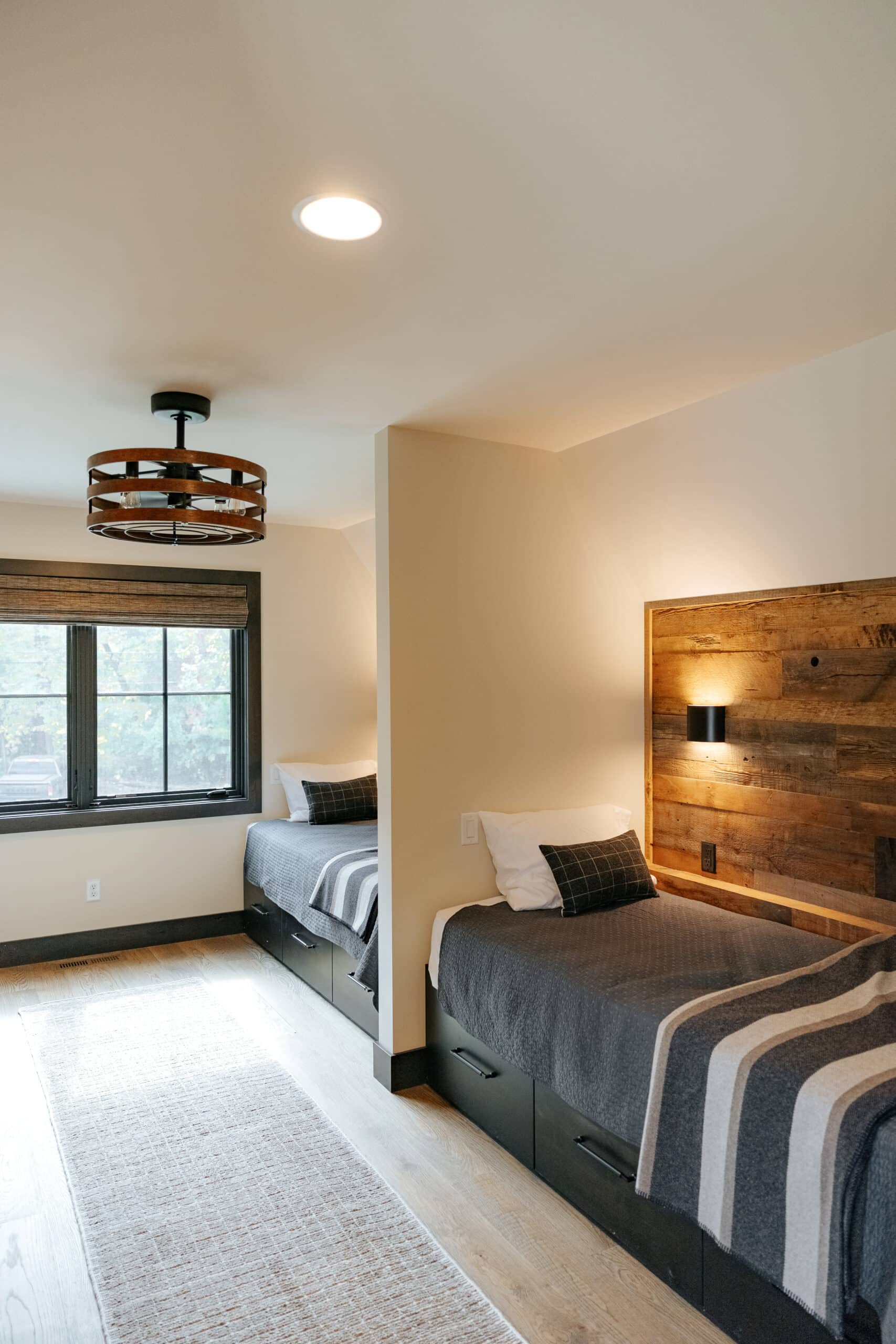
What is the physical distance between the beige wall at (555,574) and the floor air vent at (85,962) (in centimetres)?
213

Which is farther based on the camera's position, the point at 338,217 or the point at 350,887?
Answer: the point at 350,887

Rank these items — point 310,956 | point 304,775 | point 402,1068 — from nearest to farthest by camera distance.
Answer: point 402,1068, point 310,956, point 304,775

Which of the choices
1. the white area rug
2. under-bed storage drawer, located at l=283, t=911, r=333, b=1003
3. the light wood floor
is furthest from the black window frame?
the white area rug

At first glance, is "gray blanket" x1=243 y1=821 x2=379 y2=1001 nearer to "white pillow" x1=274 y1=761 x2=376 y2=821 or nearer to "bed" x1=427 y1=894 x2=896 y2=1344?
"white pillow" x1=274 y1=761 x2=376 y2=821

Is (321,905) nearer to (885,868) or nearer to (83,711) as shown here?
(83,711)

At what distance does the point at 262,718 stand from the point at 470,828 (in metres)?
2.28

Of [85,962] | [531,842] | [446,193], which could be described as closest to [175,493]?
[446,193]

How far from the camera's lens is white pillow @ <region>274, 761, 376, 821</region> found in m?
5.13

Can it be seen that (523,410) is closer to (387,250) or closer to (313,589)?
(387,250)

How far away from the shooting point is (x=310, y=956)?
4.25m

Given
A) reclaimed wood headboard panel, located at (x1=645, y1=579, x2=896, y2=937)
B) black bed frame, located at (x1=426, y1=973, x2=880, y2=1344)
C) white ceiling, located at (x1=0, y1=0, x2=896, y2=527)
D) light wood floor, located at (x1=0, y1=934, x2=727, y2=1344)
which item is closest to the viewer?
white ceiling, located at (x1=0, y1=0, x2=896, y2=527)

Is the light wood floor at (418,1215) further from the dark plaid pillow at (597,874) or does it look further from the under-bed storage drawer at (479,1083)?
the dark plaid pillow at (597,874)

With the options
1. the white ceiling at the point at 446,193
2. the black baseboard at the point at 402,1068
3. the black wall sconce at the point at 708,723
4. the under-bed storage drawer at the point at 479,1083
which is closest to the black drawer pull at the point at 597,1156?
the under-bed storage drawer at the point at 479,1083

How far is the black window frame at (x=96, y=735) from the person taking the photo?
4.69 m
